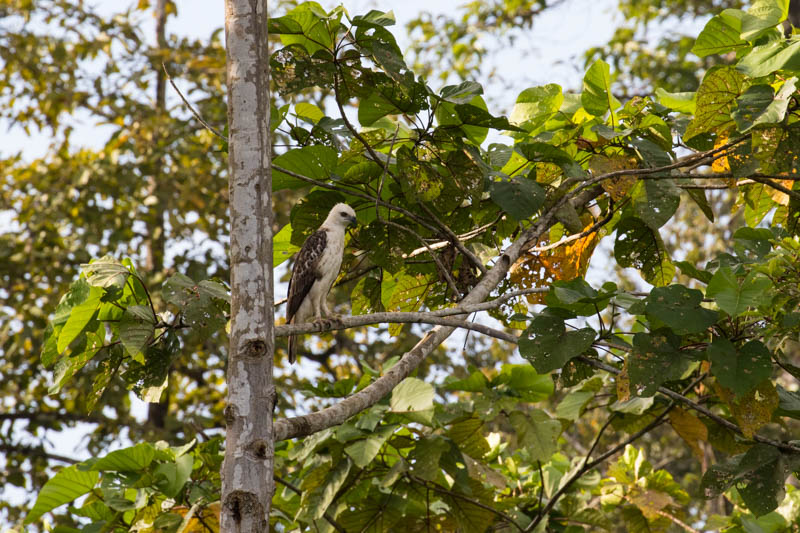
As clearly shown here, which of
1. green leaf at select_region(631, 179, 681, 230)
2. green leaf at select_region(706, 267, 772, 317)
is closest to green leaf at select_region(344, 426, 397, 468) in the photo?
green leaf at select_region(631, 179, 681, 230)

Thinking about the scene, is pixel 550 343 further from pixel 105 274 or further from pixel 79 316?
pixel 79 316

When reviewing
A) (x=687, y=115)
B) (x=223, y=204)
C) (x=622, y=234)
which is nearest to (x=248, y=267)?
(x=622, y=234)

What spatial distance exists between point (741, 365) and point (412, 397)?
151 centimetres

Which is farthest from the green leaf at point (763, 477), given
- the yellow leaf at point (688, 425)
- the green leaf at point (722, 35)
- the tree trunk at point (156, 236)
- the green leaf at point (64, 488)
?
the tree trunk at point (156, 236)

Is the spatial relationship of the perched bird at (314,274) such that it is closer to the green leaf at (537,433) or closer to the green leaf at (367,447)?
the green leaf at (367,447)

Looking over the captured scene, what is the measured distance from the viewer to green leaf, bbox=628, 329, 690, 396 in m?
2.81

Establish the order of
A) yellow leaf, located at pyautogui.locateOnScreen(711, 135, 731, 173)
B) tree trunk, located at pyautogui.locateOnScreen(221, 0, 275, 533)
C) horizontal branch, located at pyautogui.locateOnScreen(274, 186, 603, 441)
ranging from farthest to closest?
yellow leaf, located at pyautogui.locateOnScreen(711, 135, 731, 173), horizontal branch, located at pyautogui.locateOnScreen(274, 186, 603, 441), tree trunk, located at pyautogui.locateOnScreen(221, 0, 275, 533)

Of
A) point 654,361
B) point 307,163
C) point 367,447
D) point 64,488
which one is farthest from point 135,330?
point 654,361

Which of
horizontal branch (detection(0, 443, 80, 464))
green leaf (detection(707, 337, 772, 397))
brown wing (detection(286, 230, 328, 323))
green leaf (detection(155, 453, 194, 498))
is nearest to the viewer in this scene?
green leaf (detection(707, 337, 772, 397))

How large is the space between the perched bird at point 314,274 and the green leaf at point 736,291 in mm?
1951

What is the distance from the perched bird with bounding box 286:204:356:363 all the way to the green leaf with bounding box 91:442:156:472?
4.26 feet

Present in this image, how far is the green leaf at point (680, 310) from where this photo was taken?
2.69 m

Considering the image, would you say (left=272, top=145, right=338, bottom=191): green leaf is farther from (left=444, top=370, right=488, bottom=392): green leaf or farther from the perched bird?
(left=444, top=370, right=488, bottom=392): green leaf

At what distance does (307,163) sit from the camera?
334 centimetres
